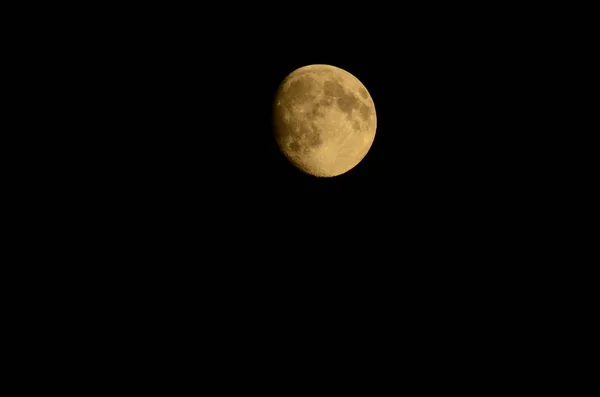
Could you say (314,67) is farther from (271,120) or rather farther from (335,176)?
(335,176)

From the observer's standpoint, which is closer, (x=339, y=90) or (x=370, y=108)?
(x=339, y=90)

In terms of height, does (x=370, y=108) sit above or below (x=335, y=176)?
above

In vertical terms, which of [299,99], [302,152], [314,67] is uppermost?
[314,67]

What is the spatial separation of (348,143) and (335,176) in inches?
14.9

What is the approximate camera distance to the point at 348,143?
8.38 feet

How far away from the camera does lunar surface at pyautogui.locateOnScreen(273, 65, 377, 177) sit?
249cm

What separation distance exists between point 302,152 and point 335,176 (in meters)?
0.40

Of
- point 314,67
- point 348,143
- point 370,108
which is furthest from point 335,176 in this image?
point 314,67

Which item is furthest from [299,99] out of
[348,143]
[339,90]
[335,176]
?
[335,176]

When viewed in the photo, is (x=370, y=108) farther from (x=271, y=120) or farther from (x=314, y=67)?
(x=271, y=120)

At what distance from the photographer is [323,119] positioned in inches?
97.3

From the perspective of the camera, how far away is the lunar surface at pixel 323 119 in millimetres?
2486

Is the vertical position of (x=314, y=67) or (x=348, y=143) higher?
(x=314, y=67)

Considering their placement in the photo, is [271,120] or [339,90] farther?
[271,120]
